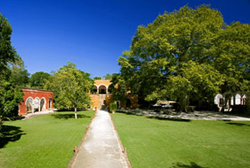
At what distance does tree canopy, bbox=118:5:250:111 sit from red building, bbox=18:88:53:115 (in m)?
17.9

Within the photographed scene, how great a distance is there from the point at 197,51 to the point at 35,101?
27742mm

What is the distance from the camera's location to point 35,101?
2780 cm

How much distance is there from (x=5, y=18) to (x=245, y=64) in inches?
952

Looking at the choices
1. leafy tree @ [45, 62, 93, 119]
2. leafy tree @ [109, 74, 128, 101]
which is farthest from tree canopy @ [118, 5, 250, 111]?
leafy tree @ [45, 62, 93, 119]

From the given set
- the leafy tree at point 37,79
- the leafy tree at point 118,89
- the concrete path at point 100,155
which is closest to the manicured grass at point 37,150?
the concrete path at point 100,155

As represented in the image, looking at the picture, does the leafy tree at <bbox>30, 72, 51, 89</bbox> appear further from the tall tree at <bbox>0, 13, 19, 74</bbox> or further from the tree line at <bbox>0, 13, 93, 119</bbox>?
the tall tree at <bbox>0, 13, 19, 74</bbox>

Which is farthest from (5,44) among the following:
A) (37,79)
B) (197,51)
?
(37,79)

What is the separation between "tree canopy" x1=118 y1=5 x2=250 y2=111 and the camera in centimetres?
1617

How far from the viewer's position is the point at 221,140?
955 centimetres

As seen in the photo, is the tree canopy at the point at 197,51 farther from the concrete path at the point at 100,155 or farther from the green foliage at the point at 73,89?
the concrete path at the point at 100,155

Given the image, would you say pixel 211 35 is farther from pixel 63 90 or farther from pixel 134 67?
pixel 63 90

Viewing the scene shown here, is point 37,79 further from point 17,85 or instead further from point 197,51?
point 197,51

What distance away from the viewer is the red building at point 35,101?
2270 centimetres

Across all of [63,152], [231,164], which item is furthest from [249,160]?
[63,152]
